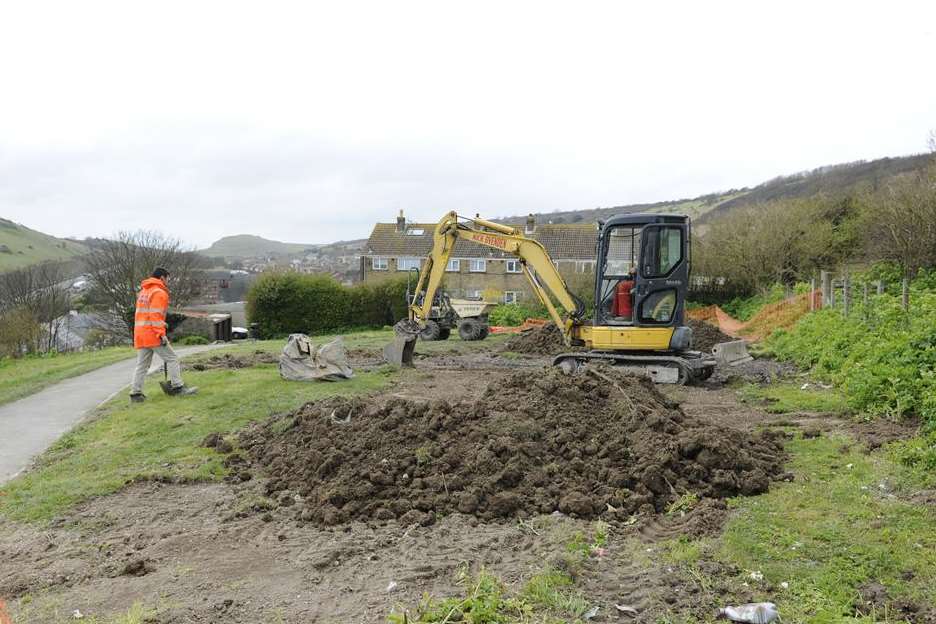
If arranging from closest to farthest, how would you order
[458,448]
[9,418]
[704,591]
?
[704,591] < [458,448] < [9,418]

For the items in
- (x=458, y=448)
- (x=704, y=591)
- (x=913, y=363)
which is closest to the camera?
(x=704, y=591)

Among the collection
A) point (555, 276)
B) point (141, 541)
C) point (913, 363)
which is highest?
point (555, 276)

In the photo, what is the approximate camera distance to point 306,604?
14.4 ft

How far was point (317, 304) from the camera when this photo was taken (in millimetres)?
33562

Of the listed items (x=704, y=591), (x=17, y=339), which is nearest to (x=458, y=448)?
(x=704, y=591)

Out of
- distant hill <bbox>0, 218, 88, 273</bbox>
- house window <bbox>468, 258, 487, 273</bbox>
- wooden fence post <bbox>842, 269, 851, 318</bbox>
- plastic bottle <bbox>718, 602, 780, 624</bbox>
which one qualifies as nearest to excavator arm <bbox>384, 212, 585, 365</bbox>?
wooden fence post <bbox>842, 269, 851, 318</bbox>

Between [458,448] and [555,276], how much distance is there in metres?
9.01

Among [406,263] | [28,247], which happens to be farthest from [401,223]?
[28,247]

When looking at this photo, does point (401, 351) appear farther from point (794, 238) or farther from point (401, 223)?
point (401, 223)

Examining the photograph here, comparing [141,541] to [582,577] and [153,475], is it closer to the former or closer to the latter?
[153,475]

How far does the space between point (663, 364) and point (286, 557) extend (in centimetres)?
965

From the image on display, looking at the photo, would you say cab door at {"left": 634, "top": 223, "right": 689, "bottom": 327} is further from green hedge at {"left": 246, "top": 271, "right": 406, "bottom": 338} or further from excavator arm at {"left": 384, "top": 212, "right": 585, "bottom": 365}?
green hedge at {"left": 246, "top": 271, "right": 406, "bottom": 338}

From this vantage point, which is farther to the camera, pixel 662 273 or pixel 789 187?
pixel 789 187

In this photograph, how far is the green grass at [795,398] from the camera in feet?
33.0
